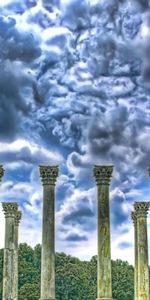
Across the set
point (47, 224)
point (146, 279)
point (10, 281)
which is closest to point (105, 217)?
point (47, 224)

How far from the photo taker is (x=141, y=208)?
66.4m

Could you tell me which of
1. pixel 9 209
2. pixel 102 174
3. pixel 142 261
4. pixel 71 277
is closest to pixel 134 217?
pixel 142 261

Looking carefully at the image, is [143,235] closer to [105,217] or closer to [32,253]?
[105,217]

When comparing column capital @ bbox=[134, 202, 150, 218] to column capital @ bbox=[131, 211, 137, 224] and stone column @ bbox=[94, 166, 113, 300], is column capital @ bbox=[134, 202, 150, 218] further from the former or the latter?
stone column @ bbox=[94, 166, 113, 300]

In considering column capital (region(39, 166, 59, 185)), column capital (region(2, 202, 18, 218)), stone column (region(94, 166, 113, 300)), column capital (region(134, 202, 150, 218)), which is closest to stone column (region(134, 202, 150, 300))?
column capital (region(134, 202, 150, 218))

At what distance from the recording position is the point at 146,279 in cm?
6325

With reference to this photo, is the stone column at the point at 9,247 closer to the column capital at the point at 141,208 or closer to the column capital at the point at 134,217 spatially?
the column capital at the point at 141,208

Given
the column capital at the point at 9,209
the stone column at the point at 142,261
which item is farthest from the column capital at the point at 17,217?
the stone column at the point at 142,261

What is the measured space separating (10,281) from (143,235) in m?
13.8

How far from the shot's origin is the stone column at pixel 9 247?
6569cm

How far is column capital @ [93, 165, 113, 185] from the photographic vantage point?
193 feet

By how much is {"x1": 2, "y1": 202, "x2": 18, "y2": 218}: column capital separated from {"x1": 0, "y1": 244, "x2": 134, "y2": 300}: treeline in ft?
202

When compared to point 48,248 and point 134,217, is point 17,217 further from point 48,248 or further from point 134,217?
point 48,248

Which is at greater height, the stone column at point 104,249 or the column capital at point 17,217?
the column capital at point 17,217
